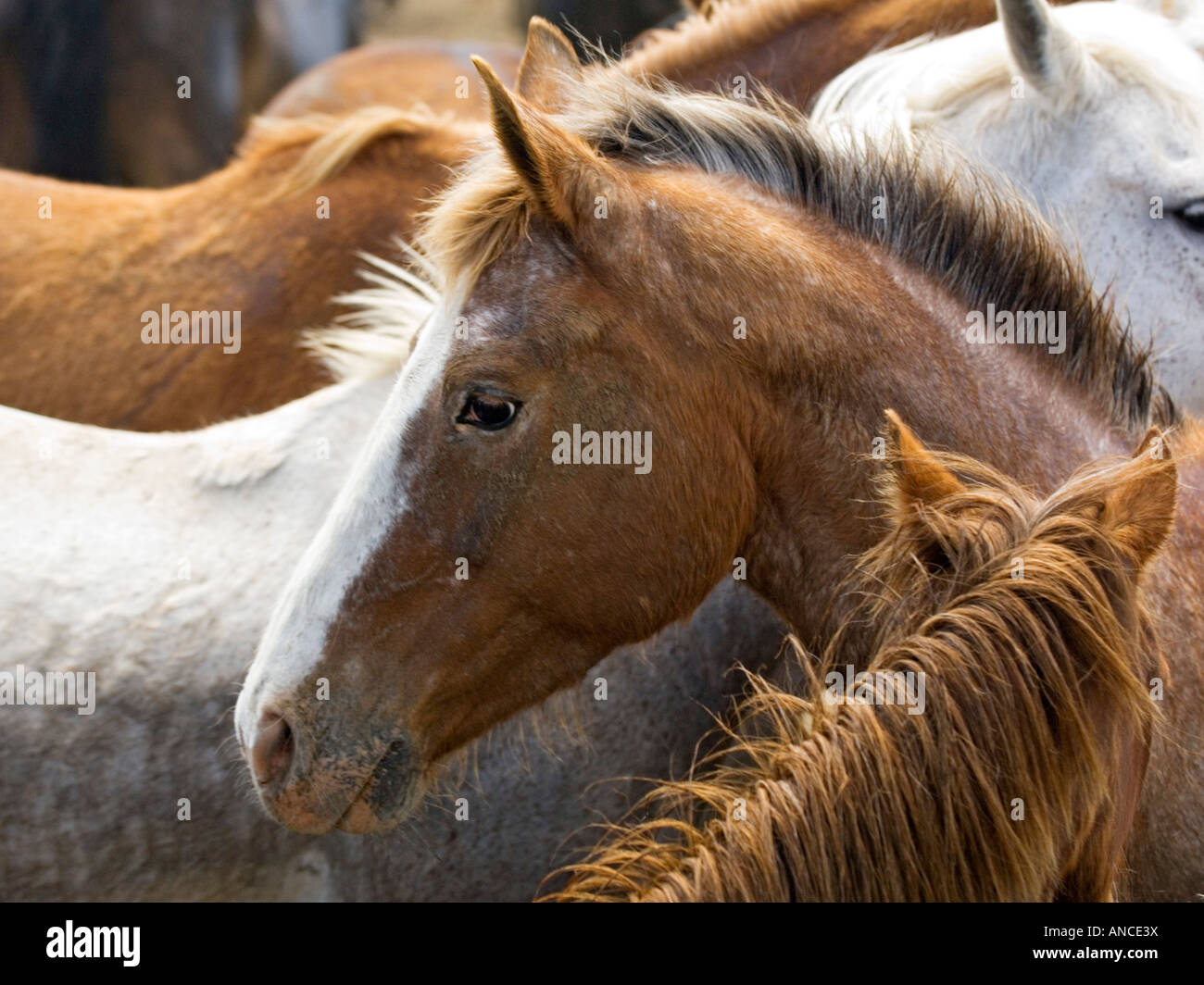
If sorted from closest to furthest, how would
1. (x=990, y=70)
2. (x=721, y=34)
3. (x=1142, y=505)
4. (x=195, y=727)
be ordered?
(x=1142, y=505) → (x=195, y=727) → (x=990, y=70) → (x=721, y=34)

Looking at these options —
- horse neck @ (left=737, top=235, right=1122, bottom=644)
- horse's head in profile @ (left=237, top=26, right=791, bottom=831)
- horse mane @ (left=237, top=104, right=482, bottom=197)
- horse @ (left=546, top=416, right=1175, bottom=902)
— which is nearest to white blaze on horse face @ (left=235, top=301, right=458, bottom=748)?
horse's head in profile @ (left=237, top=26, right=791, bottom=831)

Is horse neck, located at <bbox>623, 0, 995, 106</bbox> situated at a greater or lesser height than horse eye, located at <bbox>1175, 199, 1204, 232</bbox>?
greater

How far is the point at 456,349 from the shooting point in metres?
2.03

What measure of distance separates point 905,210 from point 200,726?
1699mm

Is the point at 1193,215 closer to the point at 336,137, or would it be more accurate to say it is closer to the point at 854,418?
the point at 854,418

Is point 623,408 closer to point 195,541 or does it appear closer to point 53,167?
point 195,541

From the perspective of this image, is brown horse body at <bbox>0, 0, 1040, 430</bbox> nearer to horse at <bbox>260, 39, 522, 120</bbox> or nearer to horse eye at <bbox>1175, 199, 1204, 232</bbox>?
horse eye at <bbox>1175, 199, 1204, 232</bbox>

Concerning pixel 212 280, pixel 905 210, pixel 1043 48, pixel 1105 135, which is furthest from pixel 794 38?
pixel 212 280

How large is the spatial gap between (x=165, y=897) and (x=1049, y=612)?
1893mm

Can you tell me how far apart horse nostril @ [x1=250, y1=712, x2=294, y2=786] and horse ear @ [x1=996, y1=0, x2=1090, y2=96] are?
2.14 meters

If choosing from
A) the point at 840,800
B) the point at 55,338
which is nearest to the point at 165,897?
the point at 840,800

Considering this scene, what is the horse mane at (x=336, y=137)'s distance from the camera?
4.13m

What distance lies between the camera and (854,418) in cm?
207

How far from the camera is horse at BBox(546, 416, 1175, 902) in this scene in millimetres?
1409
